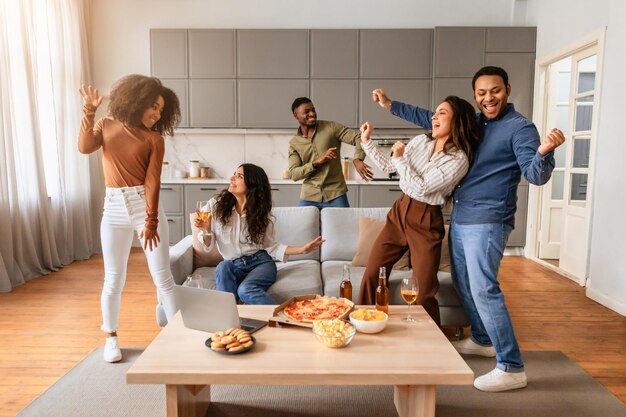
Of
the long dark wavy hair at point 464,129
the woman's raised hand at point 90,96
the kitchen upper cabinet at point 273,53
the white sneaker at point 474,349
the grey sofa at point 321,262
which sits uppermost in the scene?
the kitchen upper cabinet at point 273,53

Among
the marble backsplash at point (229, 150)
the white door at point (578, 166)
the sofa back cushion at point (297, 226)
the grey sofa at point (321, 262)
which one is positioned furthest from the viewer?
the marble backsplash at point (229, 150)

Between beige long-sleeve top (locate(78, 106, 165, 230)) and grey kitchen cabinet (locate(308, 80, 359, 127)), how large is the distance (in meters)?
3.34

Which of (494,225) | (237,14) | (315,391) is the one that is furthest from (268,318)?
(237,14)

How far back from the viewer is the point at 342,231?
3.38 meters

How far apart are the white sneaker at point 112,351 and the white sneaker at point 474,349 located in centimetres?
181

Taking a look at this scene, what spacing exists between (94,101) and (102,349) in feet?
4.59

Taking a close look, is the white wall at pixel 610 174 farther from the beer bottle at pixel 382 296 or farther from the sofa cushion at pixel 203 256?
the sofa cushion at pixel 203 256

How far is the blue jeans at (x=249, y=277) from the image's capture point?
2.71 meters

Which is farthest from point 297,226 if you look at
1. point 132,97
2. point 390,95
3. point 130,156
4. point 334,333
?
point 390,95

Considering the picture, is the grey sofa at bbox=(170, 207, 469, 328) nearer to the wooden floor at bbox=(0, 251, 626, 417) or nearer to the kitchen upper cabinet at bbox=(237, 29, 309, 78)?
the wooden floor at bbox=(0, 251, 626, 417)

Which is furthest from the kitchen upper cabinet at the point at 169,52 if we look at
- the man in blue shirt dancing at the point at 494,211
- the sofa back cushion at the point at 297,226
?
the man in blue shirt dancing at the point at 494,211

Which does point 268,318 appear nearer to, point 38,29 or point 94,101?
point 94,101

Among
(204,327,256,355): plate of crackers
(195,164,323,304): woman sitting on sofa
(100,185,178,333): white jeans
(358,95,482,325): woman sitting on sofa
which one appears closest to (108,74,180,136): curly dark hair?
(100,185,178,333): white jeans

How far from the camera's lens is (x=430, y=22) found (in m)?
5.80
